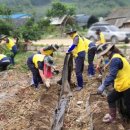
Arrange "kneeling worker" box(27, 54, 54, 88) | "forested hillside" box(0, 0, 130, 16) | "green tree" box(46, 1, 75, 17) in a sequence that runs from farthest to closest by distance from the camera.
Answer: "forested hillside" box(0, 0, 130, 16), "green tree" box(46, 1, 75, 17), "kneeling worker" box(27, 54, 54, 88)

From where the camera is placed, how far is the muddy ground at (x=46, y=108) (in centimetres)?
855

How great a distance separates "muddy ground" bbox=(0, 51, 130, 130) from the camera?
855cm

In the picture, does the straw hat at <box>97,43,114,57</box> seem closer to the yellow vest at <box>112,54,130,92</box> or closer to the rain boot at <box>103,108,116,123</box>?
the yellow vest at <box>112,54,130,92</box>

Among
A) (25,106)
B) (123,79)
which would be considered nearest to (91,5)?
(25,106)

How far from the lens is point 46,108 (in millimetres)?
9883

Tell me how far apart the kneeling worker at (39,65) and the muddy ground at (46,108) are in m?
0.29

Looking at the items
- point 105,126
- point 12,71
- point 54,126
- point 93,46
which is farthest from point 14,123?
point 12,71

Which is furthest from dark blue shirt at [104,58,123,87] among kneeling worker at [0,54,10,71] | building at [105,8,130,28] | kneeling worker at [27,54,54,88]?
building at [105,8,130,28]

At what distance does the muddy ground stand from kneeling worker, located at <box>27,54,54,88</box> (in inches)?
11.4

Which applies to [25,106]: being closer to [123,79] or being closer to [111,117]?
[111,117]

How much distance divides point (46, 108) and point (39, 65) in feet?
5.81

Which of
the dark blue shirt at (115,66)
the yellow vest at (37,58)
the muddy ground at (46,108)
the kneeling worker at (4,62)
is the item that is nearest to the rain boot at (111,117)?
the muddy ground at (46,108)

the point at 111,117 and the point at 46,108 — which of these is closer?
the point at 111,117

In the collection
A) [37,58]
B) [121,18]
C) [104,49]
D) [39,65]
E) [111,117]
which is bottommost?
[121,18]
